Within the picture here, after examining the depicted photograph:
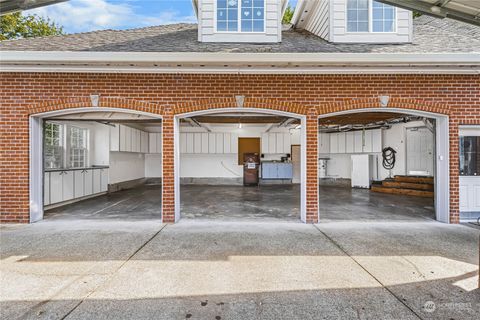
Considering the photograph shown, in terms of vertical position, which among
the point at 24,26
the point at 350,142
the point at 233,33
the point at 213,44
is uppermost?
the point at 24,26

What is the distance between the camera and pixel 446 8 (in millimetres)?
3020

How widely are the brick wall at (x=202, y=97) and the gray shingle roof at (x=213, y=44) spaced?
62cm

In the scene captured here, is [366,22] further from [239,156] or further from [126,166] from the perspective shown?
[126,166]

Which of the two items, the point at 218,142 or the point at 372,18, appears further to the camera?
the point at 218,142

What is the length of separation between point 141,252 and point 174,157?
2.05 metres

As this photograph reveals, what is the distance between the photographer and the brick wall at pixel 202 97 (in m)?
5.02

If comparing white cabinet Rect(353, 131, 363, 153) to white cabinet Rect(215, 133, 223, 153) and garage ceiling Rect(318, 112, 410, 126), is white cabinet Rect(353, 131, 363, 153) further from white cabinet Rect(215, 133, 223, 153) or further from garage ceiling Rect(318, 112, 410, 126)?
white cabinet Rect(215, 133, 223, 153)

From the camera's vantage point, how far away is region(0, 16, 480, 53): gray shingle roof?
17.1 feet

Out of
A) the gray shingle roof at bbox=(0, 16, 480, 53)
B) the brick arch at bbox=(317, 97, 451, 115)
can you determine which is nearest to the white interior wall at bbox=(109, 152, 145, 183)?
the gray shingle roof at bbox=(0, 16, 480, 53)

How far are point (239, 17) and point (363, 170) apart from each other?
8.26 m

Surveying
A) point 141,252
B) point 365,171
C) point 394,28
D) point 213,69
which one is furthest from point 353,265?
point 365,171

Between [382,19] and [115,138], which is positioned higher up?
[382,19]

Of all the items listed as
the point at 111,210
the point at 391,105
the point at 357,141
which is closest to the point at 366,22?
the point at 391,105

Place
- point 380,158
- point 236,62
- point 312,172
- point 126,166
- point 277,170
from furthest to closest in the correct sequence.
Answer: point 277,170 → point 126,166 → point 380,158 → point 312,172 → point 236,62
